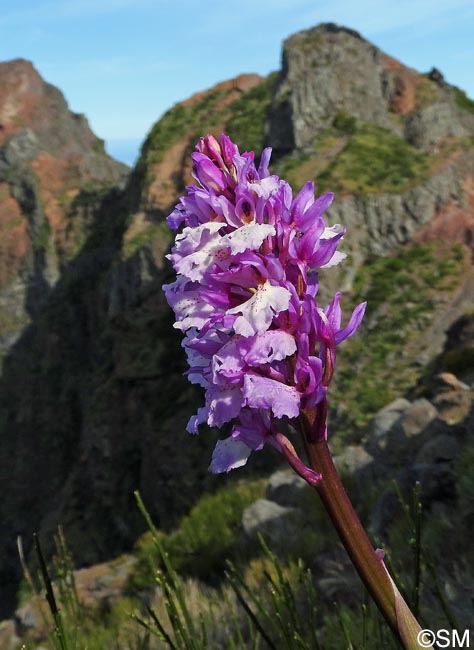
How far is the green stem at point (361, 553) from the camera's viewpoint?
1.71 meters

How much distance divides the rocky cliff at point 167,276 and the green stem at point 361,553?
617 inches

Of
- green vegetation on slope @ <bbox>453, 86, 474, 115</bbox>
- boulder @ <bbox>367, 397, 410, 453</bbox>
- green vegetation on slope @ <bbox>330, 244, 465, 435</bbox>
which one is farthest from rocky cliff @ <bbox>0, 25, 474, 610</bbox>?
boulder @ <bbox>367, 397, 410, 453</bbox>

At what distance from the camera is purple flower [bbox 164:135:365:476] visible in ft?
6.39

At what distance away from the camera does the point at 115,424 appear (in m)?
31.1

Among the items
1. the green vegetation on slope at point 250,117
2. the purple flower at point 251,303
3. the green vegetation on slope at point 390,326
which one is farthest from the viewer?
the green vegetation on slope at point 250,117

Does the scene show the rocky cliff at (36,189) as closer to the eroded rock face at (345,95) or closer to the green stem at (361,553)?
the eroded rock face at (345,95)

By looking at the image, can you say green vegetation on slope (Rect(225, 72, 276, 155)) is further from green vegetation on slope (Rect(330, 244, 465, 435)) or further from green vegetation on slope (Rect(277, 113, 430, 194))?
green vegetation on slope (Rect(330, 244, 465, 435))

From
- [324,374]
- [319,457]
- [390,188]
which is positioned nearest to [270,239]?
[324,374]

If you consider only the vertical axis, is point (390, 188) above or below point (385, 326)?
above

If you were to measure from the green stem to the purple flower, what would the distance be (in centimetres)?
5

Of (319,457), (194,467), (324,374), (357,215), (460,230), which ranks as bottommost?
(194,467)

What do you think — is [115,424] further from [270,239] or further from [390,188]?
[270,239]

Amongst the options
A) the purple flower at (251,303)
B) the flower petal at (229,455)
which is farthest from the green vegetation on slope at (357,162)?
the flower petal at (229,455)

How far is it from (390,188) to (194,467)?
44.8ft
